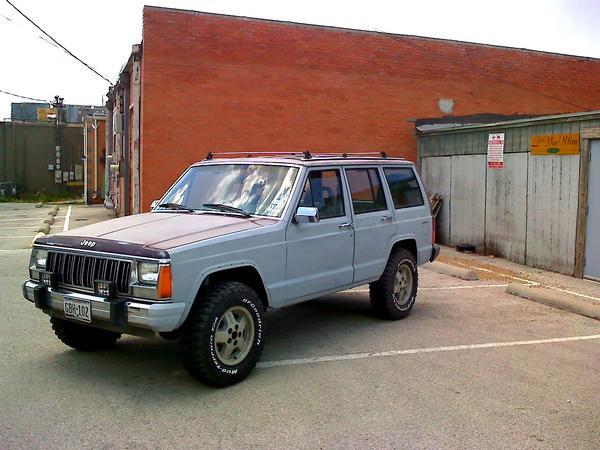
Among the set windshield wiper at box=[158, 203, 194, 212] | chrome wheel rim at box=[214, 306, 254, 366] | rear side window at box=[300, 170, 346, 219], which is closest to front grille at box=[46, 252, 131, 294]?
chrome wheel rim at box=[214, 306, 254, 366]

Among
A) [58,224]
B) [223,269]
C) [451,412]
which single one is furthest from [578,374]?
[58,224]

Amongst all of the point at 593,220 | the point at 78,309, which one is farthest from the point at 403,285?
the point at 593,220

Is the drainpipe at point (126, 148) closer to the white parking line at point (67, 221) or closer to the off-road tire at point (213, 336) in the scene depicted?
the white parking line at point (67, 221)

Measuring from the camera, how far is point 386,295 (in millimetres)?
7305

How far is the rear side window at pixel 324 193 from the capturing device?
629cm

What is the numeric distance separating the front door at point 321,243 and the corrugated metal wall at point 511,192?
632 centimetres

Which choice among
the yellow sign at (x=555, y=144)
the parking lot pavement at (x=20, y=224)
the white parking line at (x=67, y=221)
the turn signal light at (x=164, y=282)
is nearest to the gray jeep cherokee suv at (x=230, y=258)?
the turn signal light at (x=164, y=282)

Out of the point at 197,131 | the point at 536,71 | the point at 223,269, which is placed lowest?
the point at 223,269

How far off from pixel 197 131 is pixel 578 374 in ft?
38.9

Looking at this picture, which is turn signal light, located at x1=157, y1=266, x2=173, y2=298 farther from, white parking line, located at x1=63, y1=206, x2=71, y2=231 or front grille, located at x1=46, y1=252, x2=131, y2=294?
white parking line, located at x1=63, y1=206, x2=71, y2=231

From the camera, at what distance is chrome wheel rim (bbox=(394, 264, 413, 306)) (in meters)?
Result: 7.57

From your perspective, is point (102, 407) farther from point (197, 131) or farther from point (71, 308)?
point (197, 131)

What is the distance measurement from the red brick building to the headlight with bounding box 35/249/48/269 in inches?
397

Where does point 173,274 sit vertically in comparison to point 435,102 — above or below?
below
